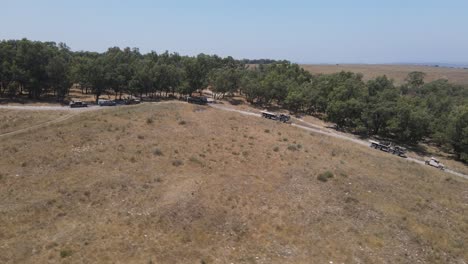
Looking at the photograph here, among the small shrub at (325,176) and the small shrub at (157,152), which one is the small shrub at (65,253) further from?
the small shrub at (325,176)

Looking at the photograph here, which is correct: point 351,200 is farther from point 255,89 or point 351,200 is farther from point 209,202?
point 255,89

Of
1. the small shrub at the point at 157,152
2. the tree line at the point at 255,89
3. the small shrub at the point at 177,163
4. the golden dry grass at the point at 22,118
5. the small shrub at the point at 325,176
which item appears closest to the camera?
the small shrub at the point at 325,176

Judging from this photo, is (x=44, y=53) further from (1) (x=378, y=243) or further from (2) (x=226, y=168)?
(1) (x=378, y=243)

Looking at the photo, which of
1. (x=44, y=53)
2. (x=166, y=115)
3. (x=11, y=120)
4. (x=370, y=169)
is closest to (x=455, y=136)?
(x=370, y=169)

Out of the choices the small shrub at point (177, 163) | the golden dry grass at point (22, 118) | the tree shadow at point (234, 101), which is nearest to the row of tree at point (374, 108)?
the tree shadow at point (234, 101)

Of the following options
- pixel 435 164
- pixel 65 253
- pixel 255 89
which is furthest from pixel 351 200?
pixel 255 89
